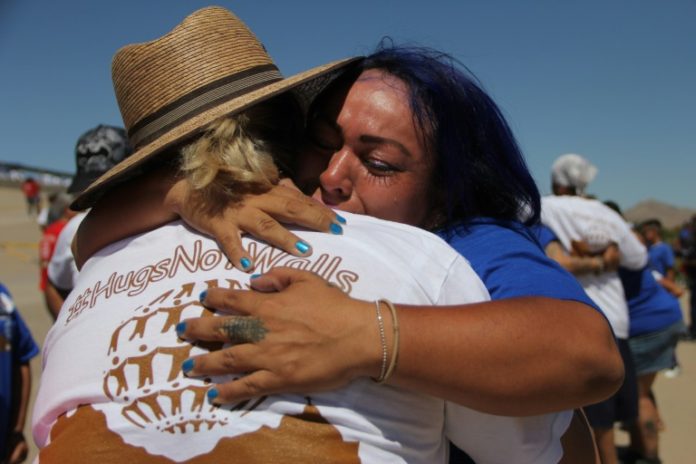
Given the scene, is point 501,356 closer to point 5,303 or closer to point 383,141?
point 383,141

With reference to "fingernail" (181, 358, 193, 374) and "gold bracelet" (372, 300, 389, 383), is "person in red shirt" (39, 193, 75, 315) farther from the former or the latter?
"gold bracelet" (372, 300, 389, 383)

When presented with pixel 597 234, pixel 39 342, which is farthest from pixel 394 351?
pixel 39 342

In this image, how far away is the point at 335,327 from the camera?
1114 mm

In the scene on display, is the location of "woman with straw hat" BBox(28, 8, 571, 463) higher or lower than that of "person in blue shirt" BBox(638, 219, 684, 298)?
higher

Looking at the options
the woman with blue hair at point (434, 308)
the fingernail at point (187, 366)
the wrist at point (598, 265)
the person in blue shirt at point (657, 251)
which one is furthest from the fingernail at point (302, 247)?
the person in blue shirt at point (657, 251)

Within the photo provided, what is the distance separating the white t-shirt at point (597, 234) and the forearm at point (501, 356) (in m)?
3.34

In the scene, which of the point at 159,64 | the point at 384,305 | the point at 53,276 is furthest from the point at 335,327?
the point at 53,276

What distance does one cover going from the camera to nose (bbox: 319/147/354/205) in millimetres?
1667

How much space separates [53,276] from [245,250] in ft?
12.8

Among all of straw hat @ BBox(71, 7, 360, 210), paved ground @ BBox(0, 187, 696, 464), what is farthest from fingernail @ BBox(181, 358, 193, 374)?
paved ground @ BBox(0, 187, 696, 464)

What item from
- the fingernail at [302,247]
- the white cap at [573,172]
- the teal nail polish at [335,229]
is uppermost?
the teal nail polish at [335,229]

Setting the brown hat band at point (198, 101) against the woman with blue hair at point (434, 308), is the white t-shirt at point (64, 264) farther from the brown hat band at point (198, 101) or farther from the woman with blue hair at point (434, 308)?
the woman with blue hair at point (434, 308)

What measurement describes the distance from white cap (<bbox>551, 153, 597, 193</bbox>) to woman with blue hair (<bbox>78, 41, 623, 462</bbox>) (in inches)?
123

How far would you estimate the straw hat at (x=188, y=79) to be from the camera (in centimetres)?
157
